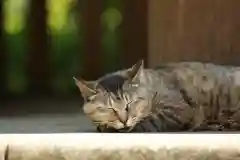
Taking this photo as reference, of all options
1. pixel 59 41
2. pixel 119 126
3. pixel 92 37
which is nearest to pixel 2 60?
pixel 59 41

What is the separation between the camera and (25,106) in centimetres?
245

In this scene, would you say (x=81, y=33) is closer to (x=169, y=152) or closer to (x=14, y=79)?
(x=14, y=79)

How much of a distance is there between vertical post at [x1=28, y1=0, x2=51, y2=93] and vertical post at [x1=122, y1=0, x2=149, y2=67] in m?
0.37

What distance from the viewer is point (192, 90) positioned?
1.83m

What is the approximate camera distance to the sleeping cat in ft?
5.82

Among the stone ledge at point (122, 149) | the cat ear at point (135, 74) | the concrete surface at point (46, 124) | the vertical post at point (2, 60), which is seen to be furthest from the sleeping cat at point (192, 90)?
the vertical post at point (2, 60)

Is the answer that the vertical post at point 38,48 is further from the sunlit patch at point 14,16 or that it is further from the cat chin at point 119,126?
the cat chin at point 119,126

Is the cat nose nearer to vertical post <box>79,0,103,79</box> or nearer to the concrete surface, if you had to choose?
the concrete surface

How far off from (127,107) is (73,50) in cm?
108

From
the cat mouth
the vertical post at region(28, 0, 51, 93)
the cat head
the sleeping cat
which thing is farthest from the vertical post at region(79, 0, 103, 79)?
the cat mouth

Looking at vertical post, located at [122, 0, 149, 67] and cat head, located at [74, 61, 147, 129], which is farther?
vertical post, located at [122, 0, 149, 67]

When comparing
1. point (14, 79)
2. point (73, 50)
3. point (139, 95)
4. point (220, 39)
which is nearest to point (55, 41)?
point (73, 50)

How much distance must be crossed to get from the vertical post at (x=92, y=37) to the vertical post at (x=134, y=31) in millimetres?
117

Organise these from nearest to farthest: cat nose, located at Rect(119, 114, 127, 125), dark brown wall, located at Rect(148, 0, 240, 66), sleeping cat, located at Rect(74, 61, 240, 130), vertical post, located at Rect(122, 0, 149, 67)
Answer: cat nose, located at Rect(119, 114, 127, 125), sleeping cat, located at Rect(74, 61, 240, 130), dark brown wall, located at Rect(148, 0, 240, 66), vertical post, located at Rect(122, 0, 149, 67)
